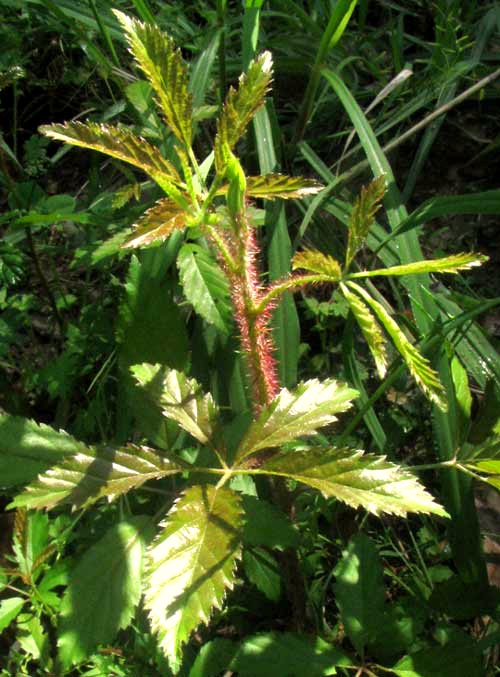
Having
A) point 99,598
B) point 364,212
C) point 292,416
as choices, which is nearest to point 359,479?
point 292,416

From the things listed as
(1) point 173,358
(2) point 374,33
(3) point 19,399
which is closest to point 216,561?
(1) point 173,358

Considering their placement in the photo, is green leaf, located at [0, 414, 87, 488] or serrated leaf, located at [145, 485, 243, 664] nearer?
serrated leaf, located at [145, 485, 243, 664]

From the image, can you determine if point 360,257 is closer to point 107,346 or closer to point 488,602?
point 107,346

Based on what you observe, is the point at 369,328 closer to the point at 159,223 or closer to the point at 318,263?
the point at 318,263

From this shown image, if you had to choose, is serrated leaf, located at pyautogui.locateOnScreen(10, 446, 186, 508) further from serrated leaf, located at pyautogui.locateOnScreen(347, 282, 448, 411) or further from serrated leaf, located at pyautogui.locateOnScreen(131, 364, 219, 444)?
serrated leaf, located at pyautogui.locateOnScreen(347, 282, 448, 411)

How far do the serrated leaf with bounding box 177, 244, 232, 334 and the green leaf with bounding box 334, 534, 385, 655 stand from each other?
20.7 inches

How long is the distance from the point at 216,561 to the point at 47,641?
725 mm

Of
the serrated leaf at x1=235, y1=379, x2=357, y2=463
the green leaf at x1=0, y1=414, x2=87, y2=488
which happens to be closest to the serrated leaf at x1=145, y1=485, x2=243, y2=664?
the serrated leaf at x1=235, y1=379, x2=357, y2=463

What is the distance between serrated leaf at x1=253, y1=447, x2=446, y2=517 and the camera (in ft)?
2.93

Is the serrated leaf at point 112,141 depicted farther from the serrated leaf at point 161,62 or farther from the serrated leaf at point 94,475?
the serrated leaf at point 94,475

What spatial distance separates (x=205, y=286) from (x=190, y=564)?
2.11 feet

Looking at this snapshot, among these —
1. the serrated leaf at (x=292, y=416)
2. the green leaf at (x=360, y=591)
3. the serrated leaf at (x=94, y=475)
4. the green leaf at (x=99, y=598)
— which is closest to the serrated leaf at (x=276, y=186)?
the serrated leaf at (x=292, y=416)

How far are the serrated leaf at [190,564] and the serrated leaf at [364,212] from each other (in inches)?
15.6

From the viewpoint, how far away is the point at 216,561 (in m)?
0.88
